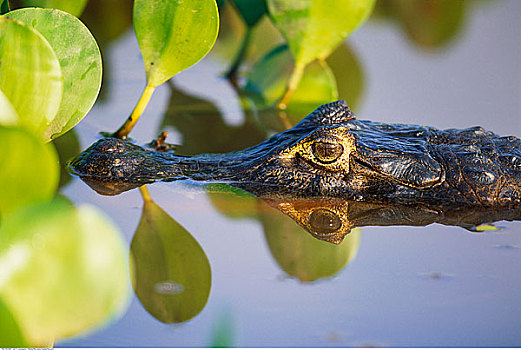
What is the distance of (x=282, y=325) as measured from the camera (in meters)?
1.93

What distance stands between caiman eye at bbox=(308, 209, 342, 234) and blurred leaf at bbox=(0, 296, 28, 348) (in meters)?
Answer: 1.45

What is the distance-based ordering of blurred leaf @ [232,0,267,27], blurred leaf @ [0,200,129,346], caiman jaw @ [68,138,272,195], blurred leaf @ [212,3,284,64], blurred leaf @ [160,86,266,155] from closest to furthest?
blurred leaf @ [0,200,129,346] < caiman jaw @ [68,138,272,195] < blurred leaf @ [160,86,266,155] < blurred leaf @ [232,0,267,27] < blurred leaf @ [212,3,284,64]

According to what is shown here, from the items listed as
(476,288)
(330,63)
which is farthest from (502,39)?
(476,288)

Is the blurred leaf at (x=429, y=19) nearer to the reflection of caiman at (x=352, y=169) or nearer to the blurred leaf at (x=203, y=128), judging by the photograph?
the blurred leaf at (x=203, y=128)

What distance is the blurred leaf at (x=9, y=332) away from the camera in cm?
124

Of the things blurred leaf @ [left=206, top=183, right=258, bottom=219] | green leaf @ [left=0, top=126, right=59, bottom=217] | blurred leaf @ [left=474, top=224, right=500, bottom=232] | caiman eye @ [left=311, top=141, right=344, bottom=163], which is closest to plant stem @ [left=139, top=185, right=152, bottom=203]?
blurred leaf @ [left=206, top=183, right=258, bottom=219]

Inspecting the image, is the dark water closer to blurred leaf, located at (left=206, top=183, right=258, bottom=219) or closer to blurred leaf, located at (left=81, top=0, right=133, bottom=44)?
blurred leaf, located at (left=206, top=183, right=258, bottom=219)

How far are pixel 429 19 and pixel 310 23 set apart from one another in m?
2.60

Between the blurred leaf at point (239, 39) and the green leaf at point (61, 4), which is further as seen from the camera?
the blurred leaf at point (239, 39)

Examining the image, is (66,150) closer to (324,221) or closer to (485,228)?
(324,221)

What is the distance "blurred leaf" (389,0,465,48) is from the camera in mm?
5762

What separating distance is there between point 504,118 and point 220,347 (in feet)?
11.5

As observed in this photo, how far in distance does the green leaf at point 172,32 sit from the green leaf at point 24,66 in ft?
4.06

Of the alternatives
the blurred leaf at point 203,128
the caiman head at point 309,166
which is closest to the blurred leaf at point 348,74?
the blurred leaf at point 203,128
